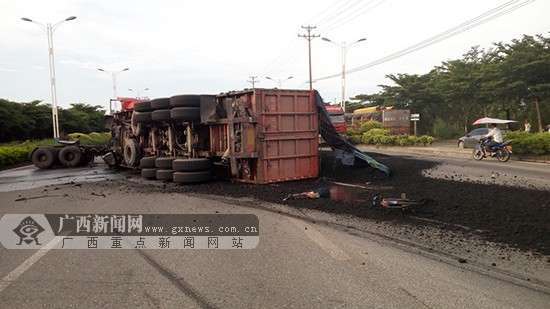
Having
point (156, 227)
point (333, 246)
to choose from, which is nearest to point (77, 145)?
point (156, 227)

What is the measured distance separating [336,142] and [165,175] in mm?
4843

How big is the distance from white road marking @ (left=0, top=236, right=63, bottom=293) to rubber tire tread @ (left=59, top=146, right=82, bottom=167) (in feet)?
44.2

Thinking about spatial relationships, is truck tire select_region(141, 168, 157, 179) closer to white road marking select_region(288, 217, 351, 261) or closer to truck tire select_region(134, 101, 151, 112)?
truck tire select_region(134, 101, 151, 112)

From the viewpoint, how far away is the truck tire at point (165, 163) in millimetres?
11320

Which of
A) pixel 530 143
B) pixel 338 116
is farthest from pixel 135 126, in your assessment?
pixel 530 143

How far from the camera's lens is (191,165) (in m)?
10.6

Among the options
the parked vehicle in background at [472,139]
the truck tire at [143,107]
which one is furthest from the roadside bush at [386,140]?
the truck tire at [143,107]

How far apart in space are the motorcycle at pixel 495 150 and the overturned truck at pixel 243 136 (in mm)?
9201

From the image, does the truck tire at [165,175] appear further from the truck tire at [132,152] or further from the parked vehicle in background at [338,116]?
the parked vehicle in background at [338,116]

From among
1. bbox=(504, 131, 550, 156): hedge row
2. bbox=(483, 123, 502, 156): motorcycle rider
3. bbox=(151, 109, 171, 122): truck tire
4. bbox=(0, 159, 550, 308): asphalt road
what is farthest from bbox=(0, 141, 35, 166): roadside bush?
bbox=(504, 131, 550, 156): hedge row

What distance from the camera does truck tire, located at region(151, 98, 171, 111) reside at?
1202 cm

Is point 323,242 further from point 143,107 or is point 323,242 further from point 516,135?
point 516,135

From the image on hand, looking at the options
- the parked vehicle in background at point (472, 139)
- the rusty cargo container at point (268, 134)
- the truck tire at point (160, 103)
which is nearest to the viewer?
the rusty cargo container at point (268, 134)

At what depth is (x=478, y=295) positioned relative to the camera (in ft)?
12.0
